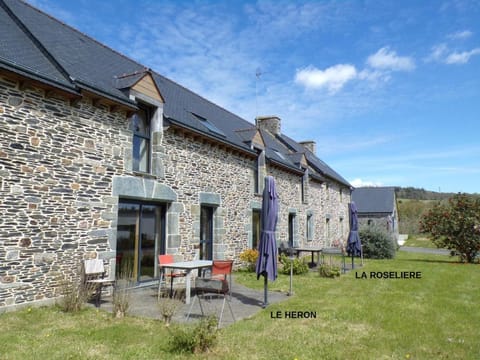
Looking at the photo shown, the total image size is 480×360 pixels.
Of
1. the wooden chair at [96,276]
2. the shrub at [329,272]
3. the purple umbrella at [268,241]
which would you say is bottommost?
the shrub at [329,272]

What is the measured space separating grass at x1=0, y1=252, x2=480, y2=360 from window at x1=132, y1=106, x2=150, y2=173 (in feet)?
13.0

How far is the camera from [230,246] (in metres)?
12.8

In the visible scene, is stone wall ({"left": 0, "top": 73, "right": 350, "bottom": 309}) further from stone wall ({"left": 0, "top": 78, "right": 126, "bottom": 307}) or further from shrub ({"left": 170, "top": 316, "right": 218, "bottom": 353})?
shrub ({"left": 170, "top": 316, "right": 218, "bottom": 353})

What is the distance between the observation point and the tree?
1709 cm

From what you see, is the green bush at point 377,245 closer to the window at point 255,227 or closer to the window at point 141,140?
the window at point 255,227

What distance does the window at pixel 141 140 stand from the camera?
9.46 metres

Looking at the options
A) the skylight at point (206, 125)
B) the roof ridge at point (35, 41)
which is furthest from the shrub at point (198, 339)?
the skylight at point (206, 125)

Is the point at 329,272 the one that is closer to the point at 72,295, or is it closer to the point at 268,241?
the point at 268,241

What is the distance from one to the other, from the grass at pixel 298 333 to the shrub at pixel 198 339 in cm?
11

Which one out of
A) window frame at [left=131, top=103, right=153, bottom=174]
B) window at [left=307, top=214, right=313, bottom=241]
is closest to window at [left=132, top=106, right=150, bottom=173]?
window frame at [left=131, top=103, right=153, bottom=174]

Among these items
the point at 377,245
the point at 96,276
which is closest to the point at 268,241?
the point at 96,276

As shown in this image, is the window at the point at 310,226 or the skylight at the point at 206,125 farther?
the window at the point at 310,226

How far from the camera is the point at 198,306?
746 cm

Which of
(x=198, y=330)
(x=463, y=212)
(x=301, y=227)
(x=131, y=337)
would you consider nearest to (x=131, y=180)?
(x=131, y=337)
